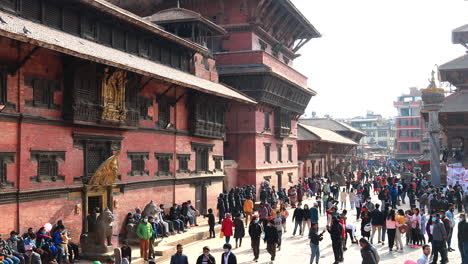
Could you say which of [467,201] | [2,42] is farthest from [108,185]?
[467,201]

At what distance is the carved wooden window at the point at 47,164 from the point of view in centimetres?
1670

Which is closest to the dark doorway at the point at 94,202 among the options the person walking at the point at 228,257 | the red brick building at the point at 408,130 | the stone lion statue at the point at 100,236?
the stone lion statue at the point at 100,236

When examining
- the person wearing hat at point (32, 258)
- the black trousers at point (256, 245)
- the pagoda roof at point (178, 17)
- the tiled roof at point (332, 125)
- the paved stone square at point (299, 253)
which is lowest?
the paved stone square at point (299, 253)

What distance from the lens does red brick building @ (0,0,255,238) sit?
51.8 feet

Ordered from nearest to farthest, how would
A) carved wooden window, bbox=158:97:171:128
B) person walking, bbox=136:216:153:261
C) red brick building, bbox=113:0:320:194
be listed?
1. person walking, bbox=136:216:153:261
2. carved wooden window, bbox=158:97:171:128
3. red brick building, bbox=113:0:320:194

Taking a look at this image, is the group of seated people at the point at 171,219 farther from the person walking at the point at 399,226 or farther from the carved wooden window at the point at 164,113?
the person walking at the point at 399,226

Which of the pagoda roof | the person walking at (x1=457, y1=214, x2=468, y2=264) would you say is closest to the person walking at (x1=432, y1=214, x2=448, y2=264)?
the person walking at (x1=457, y1=214, x2=468, y2=264)

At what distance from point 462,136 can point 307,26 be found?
1762cm

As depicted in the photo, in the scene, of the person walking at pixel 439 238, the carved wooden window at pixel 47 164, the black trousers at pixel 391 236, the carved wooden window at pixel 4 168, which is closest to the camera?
the carved wooden window at pixel 4 168

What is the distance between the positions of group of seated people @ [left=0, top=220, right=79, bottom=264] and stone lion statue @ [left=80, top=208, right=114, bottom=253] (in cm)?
47

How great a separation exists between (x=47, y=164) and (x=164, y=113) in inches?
342

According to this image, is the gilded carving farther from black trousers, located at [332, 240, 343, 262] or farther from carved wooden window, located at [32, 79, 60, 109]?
black trousers, located at [332, 240, 343, 262]

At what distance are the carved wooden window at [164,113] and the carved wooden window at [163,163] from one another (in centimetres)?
146

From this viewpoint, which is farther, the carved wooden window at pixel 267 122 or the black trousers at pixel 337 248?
the carved wooden window at pixel 267 122
